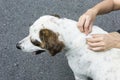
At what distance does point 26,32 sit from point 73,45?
82 cm

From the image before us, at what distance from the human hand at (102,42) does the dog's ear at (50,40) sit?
0.16 m

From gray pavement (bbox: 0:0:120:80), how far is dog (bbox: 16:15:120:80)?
509mm

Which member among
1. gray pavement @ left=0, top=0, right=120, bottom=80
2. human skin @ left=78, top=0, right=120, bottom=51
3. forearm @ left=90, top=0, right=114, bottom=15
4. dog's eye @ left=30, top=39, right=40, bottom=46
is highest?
forearm @ left=90, top=0, right=114, bottom=15

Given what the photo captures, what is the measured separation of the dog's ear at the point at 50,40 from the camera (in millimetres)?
1643

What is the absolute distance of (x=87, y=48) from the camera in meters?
1.71

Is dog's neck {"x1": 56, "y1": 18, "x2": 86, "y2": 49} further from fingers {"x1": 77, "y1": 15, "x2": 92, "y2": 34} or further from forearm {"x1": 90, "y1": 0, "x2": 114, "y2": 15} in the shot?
forearm {"x1": 90, "y1": 0, "x2": 114, "y2": 15}

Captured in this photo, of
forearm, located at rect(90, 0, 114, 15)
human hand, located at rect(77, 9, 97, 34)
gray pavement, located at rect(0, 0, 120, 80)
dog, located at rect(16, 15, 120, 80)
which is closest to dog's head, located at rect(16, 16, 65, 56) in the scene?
dog, located at rect(16, 15, 120, 80)

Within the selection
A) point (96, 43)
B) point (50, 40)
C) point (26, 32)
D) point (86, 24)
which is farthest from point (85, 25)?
point (26, 32)

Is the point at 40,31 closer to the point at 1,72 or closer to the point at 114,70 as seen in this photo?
the point at 114,70

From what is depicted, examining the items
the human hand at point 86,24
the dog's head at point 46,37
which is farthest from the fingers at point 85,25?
the dog's head at point 46,37

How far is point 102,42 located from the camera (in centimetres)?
172

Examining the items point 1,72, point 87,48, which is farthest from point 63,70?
point 87,48

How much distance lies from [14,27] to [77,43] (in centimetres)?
94

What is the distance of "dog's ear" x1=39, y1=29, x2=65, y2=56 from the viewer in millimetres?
1643
